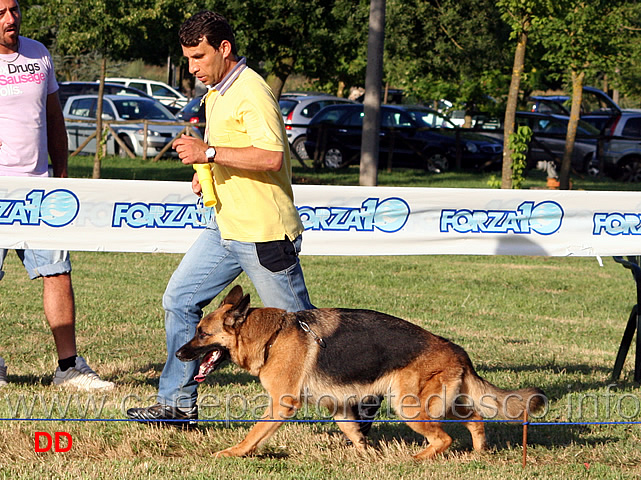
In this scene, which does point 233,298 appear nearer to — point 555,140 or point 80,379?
point 80,379

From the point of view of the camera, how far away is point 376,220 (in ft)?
21.1

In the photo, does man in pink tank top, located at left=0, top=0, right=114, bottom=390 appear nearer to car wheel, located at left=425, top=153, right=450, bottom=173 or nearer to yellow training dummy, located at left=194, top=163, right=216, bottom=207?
yellow training dummy, located at left=194, top=163, right=216, bottom=207

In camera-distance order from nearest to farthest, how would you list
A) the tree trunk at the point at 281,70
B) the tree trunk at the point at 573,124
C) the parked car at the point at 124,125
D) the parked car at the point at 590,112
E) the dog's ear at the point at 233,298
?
the dog's ear at the point at 233,298 < the tree trunk at the point at 573,124 < the tree trunk at the point at 281,70 < the parked car at the point at 124,125 < the parked car at the point at 590,112

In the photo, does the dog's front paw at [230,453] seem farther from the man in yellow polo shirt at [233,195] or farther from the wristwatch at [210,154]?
the wristwatch at [210,154]

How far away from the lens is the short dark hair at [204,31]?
4.55m

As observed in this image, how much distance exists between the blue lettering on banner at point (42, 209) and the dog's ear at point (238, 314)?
6.58 ft

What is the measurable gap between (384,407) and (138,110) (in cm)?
2076

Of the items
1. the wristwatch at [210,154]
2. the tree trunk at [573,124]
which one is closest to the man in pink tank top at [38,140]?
the wristwatch at [210,154]

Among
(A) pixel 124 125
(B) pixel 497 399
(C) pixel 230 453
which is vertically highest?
(B) pixel 497 399

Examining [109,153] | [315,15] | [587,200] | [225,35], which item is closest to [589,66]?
[315,15]

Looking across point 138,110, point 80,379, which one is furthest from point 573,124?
point 80,379

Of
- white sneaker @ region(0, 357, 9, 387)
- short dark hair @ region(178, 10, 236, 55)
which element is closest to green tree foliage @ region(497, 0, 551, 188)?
white sneaker @ region(0, 357, 9, 387)

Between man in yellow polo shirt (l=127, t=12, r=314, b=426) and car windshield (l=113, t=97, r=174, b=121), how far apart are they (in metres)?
21.0

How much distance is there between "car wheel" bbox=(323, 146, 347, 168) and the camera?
2542cm
